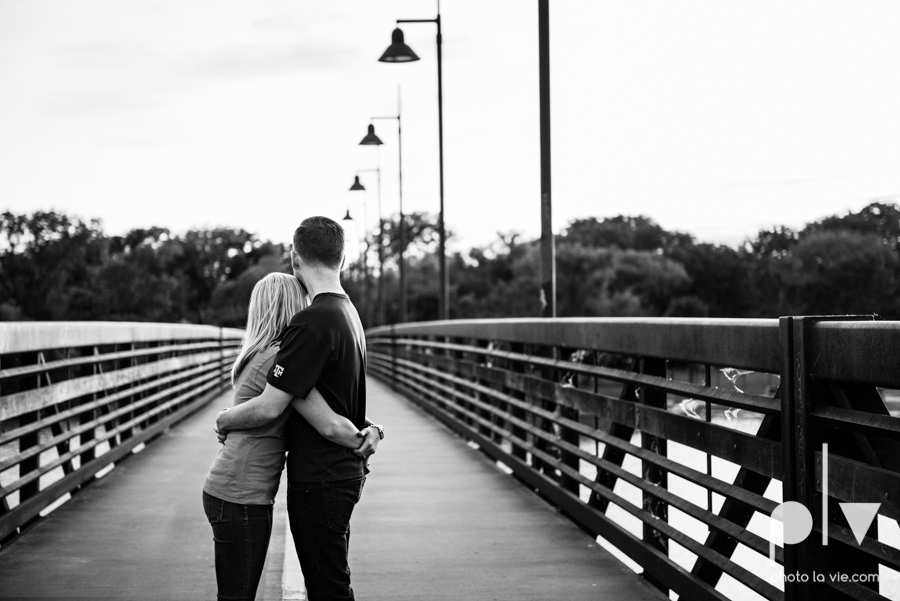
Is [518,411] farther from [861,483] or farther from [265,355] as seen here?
[861,483]

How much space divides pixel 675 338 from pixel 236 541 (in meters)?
2.39

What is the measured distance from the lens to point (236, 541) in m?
3.93

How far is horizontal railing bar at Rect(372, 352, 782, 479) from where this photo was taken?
4253mm

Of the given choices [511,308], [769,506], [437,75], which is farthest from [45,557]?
[511,308]

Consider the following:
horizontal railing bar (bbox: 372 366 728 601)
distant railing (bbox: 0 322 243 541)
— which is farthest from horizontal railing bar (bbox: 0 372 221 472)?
horizontal railing bar (bbox: 372 366 728 601)

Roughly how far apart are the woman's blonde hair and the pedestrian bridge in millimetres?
1776

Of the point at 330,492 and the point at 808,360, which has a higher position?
the point at 808,360

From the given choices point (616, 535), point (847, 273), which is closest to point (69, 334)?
point (616, 535)

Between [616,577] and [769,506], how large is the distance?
1893 mm

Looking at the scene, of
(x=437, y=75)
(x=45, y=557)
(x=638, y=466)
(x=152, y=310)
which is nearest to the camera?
(x=45, y=557)

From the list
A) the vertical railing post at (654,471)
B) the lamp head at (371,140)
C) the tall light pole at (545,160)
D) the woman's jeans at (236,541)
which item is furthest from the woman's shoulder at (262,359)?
the lamp head at (371,140)

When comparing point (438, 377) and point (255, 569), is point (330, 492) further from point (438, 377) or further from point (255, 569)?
point (438, 377)

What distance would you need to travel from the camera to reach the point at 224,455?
13.0 feet

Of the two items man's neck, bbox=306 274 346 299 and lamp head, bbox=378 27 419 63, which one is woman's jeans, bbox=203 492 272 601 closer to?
man's neck, bbox=306 274 346 299
